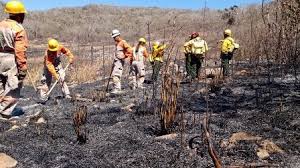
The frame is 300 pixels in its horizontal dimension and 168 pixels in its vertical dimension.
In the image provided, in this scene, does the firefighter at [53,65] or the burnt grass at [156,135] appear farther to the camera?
the firefighter at [53,65]

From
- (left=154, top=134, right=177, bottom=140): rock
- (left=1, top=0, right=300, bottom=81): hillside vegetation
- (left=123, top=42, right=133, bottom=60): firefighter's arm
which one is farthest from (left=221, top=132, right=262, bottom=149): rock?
(left=1, top=0, right=300, bottom=81): hillside vegetation

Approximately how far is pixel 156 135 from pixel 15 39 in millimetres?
2983

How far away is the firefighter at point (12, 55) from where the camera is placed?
300 inches

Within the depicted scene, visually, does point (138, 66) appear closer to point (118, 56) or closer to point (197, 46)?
point (118, 56)

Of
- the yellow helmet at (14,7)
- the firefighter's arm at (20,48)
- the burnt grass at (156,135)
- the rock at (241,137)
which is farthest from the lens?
the yellow helmet at (14,7)

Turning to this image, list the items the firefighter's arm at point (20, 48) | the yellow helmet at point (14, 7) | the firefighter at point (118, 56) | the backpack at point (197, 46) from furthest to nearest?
the backpack at point (197, 46), the firefighter at point (118, 56), the yellow helmet at point (14, 7), the firefighter's arm at point (20, 48)

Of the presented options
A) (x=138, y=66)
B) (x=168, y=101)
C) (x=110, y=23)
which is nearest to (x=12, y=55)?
(x=168, y=101)

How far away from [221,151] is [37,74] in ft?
43.3

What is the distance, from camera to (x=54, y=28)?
142 feet

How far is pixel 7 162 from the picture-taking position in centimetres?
504

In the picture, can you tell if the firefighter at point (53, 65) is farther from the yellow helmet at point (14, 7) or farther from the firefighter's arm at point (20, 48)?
the firefighter's arm at point (20, 48)

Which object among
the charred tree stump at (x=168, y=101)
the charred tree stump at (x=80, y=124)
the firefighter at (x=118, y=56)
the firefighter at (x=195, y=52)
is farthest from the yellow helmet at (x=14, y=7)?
the firefighter at (x=195, y=52)

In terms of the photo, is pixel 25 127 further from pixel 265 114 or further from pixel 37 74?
pixel 37 74

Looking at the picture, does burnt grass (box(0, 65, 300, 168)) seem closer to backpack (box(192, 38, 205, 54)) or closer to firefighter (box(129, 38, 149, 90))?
backpack (box(192, 38, 205, 54))
